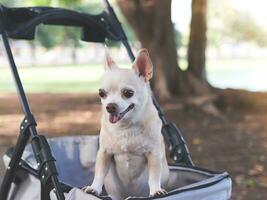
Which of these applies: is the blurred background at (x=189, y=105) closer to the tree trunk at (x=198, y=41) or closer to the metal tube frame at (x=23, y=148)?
the tree trunk at (x=198, y=41)

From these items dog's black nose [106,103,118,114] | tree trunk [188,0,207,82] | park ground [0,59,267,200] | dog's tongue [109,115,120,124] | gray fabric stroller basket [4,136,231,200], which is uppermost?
dog's black nose [106,103,118,114]

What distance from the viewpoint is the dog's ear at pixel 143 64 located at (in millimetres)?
2135

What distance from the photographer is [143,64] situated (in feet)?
7.02

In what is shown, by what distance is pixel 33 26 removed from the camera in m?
2.54

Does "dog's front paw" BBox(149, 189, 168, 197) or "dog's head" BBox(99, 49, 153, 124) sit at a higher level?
"dog's head" BBox(99, 49, 153, 124)

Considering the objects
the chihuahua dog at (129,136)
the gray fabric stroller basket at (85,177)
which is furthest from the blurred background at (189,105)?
the chihuahua dog at (129,136)

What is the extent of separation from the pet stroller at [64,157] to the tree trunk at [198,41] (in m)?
5.84

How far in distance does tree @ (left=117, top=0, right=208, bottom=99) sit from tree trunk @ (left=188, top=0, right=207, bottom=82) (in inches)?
5.1

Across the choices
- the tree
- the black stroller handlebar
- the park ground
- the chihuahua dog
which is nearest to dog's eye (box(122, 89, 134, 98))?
the chihuahua dog

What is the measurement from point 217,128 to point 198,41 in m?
1.92

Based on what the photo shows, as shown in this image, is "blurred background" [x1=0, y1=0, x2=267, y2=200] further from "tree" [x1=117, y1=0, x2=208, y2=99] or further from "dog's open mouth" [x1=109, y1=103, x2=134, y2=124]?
"dog's open mouth" [x1=109, y1=103, x2=134, y2=124]

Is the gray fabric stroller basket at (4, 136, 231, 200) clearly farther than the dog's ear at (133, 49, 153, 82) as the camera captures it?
No

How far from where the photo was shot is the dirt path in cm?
526

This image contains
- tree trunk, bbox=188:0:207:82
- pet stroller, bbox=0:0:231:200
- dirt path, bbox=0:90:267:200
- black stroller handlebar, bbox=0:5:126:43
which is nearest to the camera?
pet stroller, bbox=0:0:231:200
